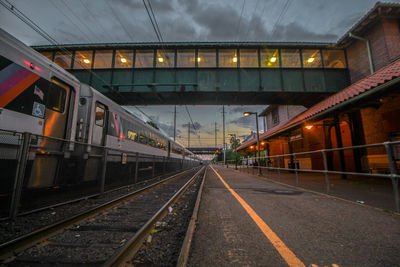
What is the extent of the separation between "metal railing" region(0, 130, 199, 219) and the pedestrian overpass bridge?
928 centimetres

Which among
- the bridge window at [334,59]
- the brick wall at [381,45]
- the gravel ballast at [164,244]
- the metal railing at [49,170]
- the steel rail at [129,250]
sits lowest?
the gravel ballast at [164,244]

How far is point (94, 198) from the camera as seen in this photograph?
5523 mm

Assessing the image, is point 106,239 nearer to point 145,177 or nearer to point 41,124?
point 41,124

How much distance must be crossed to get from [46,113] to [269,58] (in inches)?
626

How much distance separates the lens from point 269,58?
14852mm

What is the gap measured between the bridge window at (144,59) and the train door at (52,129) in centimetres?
947

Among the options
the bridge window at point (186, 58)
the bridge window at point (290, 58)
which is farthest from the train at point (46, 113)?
the bridge window at point (290, 58)

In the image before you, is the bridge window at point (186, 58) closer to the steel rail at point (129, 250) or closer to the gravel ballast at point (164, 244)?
Result: the gravel ballast at point (164, 244)

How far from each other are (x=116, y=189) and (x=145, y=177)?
322cm

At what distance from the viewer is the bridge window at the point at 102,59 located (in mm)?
14719

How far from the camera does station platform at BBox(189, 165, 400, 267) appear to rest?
1.87 meters

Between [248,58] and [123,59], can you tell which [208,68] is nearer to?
[248,58]

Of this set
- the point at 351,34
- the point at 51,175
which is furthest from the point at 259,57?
the point at 51,175

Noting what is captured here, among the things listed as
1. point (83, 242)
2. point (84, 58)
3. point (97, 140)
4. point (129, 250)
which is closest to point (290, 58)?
point (97, 140)
